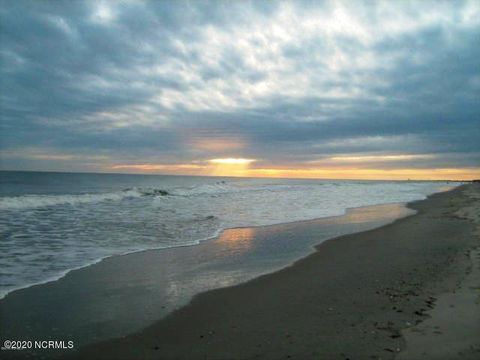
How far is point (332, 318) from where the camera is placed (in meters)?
4.69

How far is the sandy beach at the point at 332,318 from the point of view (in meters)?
3.83

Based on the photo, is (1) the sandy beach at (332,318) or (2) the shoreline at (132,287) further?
(2) the shoreline at (132,287)

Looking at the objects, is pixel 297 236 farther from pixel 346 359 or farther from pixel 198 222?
pixel 346 359

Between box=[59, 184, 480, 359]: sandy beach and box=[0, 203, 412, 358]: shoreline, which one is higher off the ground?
box=[59, 184, 480, 359]: sandy beach

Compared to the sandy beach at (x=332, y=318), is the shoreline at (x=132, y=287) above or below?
below

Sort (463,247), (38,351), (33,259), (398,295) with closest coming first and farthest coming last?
(38,351) < (398,295) < (33,259) < (463,247)

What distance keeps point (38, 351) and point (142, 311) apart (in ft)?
4.84

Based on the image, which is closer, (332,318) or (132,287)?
(332,318)

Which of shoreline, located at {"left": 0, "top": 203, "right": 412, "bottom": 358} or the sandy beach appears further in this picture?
shoreline, located at {"left": 0, "top": 203, "right": 412, "bottom": 358}

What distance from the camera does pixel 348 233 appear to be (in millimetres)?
12438

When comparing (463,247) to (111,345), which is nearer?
(111,345)

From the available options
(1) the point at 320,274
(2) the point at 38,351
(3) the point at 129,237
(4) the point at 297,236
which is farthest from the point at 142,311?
(4) the point at 297,236

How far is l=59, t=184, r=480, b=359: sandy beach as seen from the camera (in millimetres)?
3826

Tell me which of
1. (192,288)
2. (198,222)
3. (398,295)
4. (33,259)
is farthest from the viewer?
(198,222)
